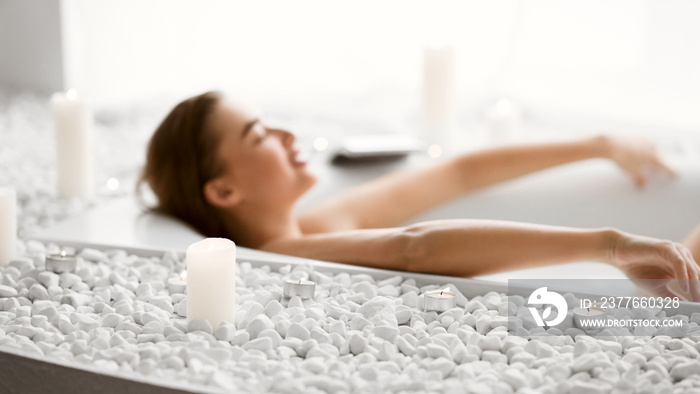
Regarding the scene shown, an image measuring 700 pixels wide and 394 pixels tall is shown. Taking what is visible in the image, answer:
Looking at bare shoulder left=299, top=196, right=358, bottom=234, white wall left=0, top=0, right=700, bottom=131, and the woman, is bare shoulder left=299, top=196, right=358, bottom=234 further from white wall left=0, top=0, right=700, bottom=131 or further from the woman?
white wall left=0, top=0, right=700, bottom=131

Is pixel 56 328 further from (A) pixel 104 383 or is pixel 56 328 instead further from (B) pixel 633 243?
(B) pixel 633 243

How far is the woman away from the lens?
157 cm

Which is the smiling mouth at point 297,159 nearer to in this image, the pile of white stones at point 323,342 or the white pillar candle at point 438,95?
the pile of white stones at point 323,342

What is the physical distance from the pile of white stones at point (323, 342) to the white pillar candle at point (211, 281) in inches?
0.9

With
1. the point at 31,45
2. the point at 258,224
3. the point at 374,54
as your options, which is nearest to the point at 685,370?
the point at 258,224

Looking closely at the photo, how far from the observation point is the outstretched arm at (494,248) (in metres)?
1.51

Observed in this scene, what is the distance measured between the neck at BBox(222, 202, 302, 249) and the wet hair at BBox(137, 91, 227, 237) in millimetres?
49

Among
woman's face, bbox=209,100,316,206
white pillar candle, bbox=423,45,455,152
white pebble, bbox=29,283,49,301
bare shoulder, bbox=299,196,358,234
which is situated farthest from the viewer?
white pillar candle, bbox=423,45,455,152

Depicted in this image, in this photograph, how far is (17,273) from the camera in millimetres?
1639

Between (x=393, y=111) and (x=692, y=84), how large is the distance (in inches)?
48.8

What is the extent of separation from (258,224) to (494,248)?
22.5 inches

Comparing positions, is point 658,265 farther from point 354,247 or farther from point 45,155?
point 45,155

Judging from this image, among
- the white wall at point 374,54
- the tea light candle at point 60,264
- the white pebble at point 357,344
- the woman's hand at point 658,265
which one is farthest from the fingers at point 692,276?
the white wall at point 374,54

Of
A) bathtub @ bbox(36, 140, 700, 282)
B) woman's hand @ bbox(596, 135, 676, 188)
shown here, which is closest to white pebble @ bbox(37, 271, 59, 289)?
bathtub @ bbox(36, 140, 700, 282)
